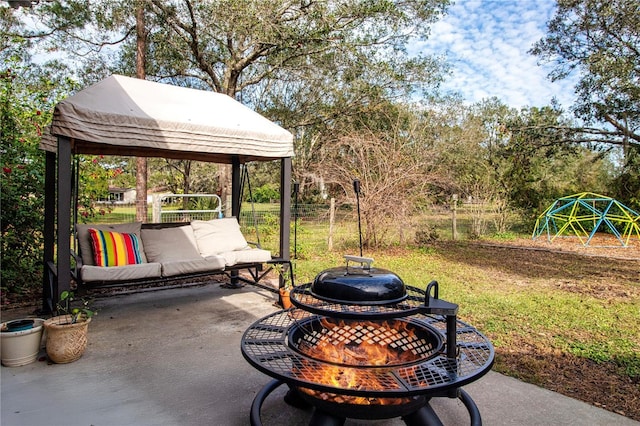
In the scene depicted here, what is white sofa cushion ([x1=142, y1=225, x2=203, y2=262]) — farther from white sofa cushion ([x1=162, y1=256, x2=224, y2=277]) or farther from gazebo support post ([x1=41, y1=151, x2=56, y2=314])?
gazebo support post ([x1=41, y1=151, x2=56, y2=314])

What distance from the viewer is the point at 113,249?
373 centimetres

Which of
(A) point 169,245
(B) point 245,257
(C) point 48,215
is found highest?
(C) point 48,215

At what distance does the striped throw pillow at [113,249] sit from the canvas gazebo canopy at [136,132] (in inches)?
17.9

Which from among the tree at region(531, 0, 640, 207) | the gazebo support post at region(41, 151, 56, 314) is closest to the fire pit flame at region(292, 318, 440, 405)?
the gazebo support post at region(41, 151, 56, 314)

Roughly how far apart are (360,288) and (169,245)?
323cm

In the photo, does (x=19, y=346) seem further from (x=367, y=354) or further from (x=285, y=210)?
(x=285, y=210)

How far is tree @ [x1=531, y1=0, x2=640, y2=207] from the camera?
28.6 ft

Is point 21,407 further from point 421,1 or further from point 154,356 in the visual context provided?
point 421,1

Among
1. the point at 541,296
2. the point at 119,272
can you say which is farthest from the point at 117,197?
the point at 541,296

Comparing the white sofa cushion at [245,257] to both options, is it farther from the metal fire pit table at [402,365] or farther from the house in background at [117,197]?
the house in background at [117,197]

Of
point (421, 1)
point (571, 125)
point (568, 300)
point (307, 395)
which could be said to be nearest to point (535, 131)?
point (571, 125)

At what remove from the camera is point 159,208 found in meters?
6.63

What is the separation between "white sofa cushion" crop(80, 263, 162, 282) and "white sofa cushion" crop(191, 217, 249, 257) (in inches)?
37.5

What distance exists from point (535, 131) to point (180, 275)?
1107cm
